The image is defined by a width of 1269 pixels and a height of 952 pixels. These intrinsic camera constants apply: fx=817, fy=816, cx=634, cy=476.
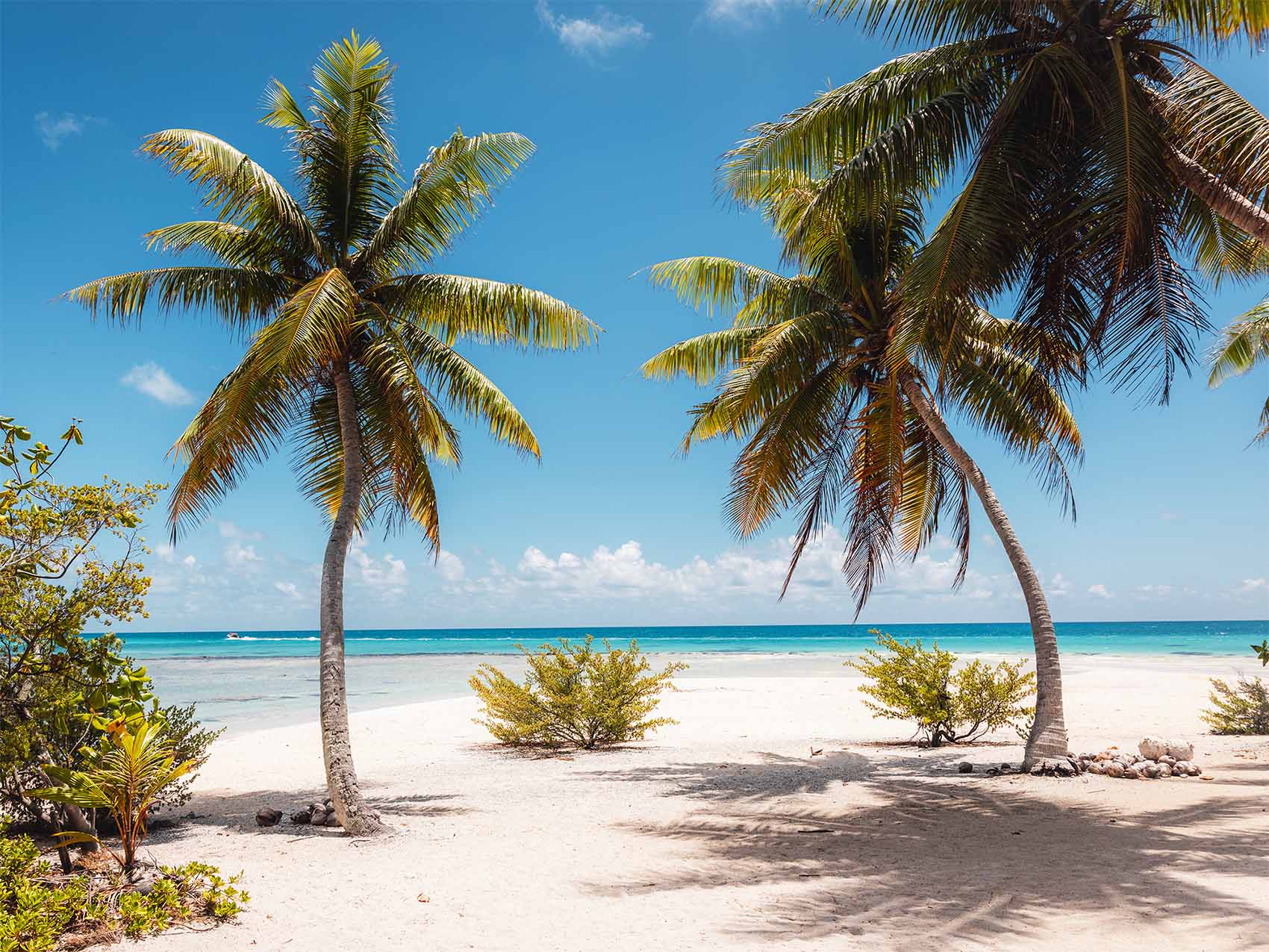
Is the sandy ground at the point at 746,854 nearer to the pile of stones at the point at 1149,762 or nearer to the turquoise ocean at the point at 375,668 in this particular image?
the pile of stones at the point at 1149,762

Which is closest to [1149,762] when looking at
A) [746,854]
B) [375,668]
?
[746,854]

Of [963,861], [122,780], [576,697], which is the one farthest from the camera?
[576,697]

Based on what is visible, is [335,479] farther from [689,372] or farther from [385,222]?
[689,372]

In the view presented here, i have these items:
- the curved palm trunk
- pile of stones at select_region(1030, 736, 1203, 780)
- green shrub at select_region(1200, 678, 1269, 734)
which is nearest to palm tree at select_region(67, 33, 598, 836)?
the curved palm trunk

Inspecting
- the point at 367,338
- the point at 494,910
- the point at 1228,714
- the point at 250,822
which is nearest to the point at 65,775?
the point at 494,910

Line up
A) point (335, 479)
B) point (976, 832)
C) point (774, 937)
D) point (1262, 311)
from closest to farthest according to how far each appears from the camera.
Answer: point (774, 937), point (976, 832), point (335, 479), point (1262, 311)

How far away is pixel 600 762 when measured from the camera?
1154 cm

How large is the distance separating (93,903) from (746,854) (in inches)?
172

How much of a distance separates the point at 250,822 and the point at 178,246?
5.83 m

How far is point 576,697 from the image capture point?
12.9 meters

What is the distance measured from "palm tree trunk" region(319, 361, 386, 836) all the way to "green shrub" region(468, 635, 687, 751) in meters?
5.02

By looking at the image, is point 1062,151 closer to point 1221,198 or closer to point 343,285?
point 1221,198

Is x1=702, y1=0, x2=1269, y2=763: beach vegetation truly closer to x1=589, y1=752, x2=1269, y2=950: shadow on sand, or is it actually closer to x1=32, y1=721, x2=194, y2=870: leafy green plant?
x1=589, y1=752, x2=1269, y2=950: shadow on sand

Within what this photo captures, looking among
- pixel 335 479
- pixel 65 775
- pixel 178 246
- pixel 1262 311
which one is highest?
pixel 1262 311
